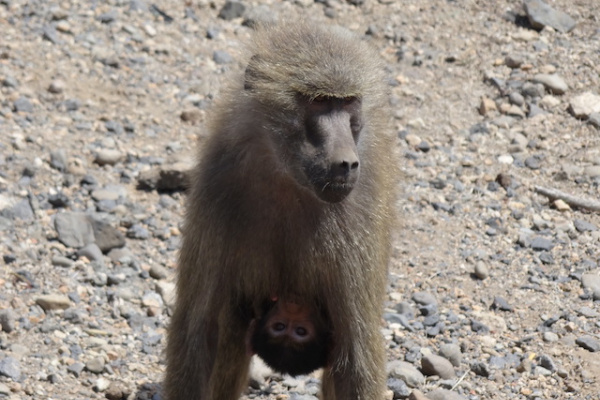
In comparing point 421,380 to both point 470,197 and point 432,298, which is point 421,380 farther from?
point 470,197

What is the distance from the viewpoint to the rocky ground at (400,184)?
5.38 metres

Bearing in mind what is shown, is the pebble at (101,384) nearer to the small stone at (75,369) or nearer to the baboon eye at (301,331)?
the small stone at (75,369)

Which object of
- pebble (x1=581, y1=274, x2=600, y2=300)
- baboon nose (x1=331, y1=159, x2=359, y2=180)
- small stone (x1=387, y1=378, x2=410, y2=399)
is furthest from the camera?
pebble (x1=581, y1=274, x2=600, y2=300)

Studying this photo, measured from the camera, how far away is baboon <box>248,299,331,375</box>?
4.43m

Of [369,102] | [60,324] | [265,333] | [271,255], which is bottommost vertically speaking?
[60,324]

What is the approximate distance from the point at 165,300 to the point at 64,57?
2.51m

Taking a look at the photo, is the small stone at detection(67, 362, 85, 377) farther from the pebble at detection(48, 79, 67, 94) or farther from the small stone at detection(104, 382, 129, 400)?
the pebble at detection(48, 79, 67, 94)

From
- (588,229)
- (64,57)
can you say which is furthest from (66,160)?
(588,229)

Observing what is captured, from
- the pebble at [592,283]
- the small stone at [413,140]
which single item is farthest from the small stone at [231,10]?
the pebble at [592,283]

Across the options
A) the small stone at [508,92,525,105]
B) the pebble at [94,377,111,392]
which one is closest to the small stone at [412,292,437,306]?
the pebble at [94,377,111,392]

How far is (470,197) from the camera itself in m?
6.90

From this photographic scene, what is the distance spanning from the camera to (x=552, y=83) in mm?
7824

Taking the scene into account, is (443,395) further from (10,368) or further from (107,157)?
(107,157)

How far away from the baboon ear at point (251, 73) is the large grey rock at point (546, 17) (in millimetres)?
4738
